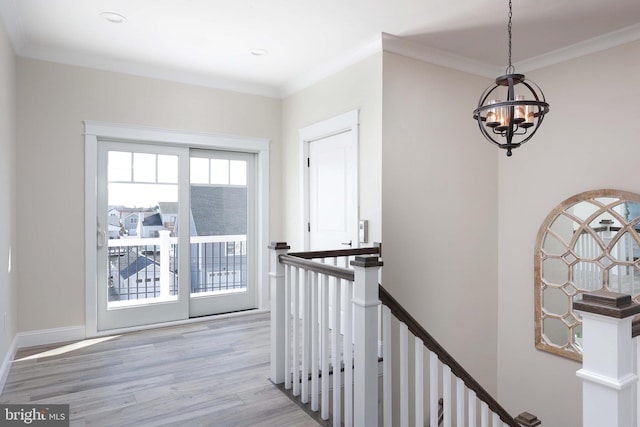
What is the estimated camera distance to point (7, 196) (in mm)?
3025

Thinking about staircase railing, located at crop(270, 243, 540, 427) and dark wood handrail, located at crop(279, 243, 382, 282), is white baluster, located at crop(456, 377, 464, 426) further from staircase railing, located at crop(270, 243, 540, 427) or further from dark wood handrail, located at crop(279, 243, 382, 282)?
dark wood handrail, located at crop(279, 243, 382, 282)

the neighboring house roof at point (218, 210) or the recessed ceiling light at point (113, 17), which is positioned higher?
the recessed ceiling light at point (113, 17)

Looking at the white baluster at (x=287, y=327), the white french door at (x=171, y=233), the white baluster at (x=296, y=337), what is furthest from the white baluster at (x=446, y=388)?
the white french door at (x=171, y=233)

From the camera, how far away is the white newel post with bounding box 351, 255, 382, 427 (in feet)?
6.63

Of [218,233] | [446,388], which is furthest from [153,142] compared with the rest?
[446,388]

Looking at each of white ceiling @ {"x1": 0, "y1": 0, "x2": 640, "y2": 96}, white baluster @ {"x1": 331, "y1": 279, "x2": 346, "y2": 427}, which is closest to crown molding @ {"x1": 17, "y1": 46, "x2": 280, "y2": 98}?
white ceiling @ {"x1": 0, "y1": 0, "x2": 640, "y2": 96}

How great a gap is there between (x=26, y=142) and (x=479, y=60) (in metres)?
4.19

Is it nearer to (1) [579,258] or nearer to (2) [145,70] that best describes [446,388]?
(1) [579,258]

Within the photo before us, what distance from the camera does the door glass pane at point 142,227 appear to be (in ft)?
13.0

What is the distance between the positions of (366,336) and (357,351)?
0.11 meters

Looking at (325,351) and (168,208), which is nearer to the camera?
(325,351)

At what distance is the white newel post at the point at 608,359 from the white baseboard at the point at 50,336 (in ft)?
13.0

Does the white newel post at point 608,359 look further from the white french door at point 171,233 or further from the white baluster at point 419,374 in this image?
the white french door at point 171,233

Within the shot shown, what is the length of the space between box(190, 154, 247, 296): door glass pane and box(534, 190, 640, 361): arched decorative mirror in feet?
10.2
